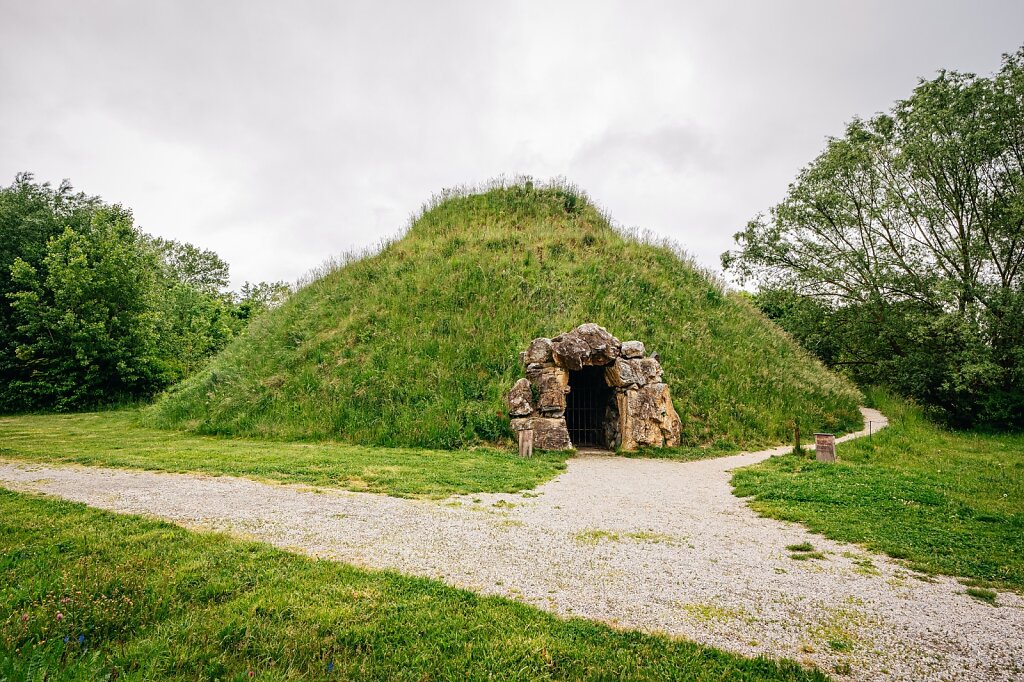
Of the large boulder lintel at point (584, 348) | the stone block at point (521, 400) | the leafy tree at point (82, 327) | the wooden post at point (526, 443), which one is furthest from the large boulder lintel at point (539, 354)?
the leafy tree at point (82, 327)

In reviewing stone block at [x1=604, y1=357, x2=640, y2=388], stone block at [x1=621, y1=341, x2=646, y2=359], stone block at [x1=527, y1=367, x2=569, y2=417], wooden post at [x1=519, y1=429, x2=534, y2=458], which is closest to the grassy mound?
wooden post at [x1=519, y1=429, x2=534, y2=458]

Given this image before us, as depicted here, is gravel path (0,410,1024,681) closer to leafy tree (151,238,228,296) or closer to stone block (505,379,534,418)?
stone block (505,379,534,418)

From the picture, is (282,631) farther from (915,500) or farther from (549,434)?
(549,434)

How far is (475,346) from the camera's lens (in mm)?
16125

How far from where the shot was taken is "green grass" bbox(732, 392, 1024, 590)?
5746 millimetres

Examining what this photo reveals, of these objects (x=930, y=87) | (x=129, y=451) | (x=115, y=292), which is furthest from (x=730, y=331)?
(x=115, y=292)

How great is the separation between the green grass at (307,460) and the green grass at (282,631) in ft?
13.0

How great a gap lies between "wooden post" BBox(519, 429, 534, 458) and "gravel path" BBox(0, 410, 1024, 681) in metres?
3.57

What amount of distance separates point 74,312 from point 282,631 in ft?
91.9

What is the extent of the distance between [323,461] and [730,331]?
14.9m

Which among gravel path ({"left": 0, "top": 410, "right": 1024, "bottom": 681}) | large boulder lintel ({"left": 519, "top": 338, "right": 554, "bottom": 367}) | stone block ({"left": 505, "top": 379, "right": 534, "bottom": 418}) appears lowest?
gravel path ({"left": 0, "top": 410, "right": 1024, "bottom": 681})

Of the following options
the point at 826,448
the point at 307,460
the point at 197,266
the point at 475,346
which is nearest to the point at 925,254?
the point at 826,448

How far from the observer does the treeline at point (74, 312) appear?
23141 millimetres

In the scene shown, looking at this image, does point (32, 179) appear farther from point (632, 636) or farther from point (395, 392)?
point (632, 636)
